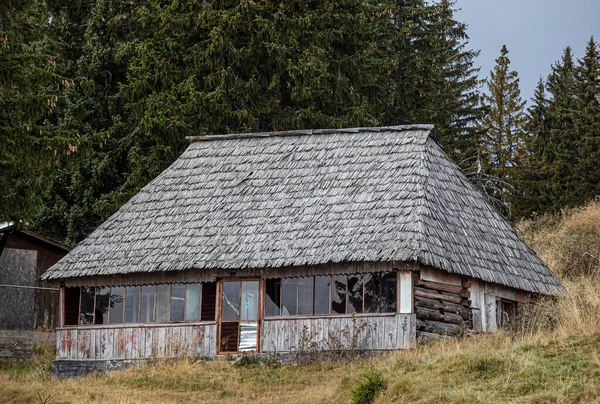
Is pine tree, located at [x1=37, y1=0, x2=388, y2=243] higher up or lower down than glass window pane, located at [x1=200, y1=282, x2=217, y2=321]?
higher up

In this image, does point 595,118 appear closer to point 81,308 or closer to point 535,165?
point 535,165

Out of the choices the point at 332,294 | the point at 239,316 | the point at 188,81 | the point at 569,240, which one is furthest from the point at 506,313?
the point at 188,81

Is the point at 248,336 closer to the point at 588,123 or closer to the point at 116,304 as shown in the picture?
the point at 116,304

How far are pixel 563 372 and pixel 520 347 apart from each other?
2355 millimetres

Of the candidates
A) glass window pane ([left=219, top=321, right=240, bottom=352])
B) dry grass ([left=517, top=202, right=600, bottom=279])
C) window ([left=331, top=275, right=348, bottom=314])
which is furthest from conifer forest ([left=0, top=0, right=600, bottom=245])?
window ([left=331, top=275, right=348, bottom=314])

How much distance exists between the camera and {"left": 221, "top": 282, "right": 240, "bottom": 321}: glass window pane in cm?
2683

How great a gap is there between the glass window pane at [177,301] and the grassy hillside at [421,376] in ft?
6.38

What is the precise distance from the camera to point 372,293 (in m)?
25.4

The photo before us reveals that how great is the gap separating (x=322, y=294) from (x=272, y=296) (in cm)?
137

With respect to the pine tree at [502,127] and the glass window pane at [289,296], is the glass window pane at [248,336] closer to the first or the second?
the glass window pane at [289,296]

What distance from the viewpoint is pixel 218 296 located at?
26.9 m

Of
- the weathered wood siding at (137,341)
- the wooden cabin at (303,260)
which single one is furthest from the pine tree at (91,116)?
the weathered wood siding at (137,341)

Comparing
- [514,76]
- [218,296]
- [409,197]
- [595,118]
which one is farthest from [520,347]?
[514,76]

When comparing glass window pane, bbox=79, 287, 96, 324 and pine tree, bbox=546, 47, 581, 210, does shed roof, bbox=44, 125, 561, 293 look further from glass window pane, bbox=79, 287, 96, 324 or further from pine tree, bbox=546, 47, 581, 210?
pine tree, bbox=546, 47, 581, 210
